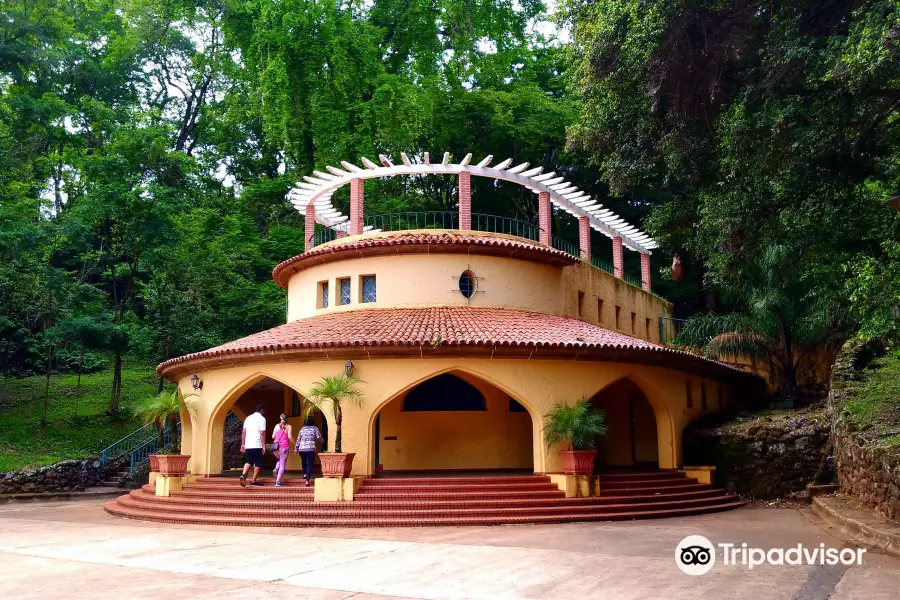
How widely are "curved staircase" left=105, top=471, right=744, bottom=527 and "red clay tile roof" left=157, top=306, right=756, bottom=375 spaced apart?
2672mm

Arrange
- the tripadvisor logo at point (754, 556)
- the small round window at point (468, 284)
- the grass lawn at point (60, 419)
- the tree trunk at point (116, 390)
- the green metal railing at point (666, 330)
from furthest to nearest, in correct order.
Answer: the green metal railing at point (666, 330) → the tree trunk at point (116, 390) → the grass lawn at point (60, 419) → the small round window at point (468, 284) → the tripadvisor logo at point (754, 556)

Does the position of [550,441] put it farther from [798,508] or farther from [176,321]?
[176,321]

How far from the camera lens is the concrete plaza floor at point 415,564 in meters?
7.71

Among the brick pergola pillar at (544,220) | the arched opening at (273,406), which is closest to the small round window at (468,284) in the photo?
the brick pergola pillar at (544,220)

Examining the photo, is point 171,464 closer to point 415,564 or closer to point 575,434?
point 575,434

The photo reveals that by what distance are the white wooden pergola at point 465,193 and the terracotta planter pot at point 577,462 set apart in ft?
22.7

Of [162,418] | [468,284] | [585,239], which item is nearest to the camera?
[162,418]

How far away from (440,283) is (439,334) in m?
3.33

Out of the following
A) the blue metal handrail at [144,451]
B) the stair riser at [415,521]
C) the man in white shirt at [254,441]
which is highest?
the man in white shirt at [254,441]

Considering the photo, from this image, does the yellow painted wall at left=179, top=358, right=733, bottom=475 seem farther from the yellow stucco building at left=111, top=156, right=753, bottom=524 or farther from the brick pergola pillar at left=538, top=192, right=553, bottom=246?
the brick pergola pillar at left=538, top=192, right=553, bottom=246

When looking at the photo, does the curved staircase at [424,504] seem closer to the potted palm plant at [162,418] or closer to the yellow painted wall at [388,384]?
the potted palm plant at [162,418]

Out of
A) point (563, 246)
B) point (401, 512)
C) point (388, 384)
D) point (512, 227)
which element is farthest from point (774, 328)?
point (401, 512)

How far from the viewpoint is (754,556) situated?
966 centimetres

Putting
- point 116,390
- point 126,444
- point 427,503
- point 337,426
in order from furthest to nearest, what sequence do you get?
point 116,390 < point 126,444 < point 337,426 < point 427,503
